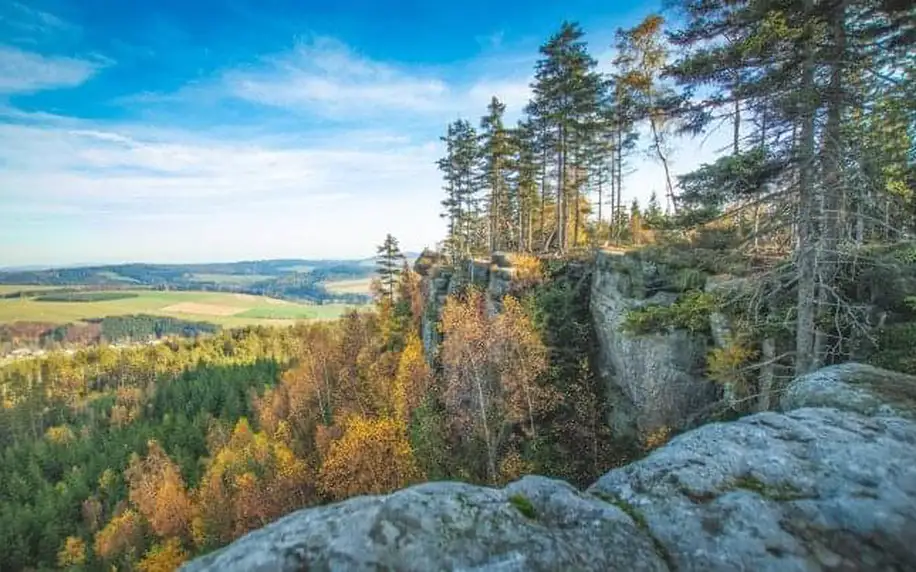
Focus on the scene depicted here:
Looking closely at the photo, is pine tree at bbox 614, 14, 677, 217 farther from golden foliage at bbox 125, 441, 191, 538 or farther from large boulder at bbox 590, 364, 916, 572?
golden foliage at bbox 125, 441, 191, 538

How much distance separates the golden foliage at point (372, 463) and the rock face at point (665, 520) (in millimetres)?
21215

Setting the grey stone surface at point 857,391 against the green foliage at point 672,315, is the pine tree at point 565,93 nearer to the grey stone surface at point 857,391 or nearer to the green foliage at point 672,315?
the green foliage at point 672,315

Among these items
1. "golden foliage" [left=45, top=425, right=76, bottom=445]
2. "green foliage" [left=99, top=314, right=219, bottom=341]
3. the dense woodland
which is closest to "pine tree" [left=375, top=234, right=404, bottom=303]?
the dense woodland

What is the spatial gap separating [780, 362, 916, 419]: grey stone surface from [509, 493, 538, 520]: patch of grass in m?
5.23

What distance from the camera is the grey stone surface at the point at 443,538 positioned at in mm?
3105

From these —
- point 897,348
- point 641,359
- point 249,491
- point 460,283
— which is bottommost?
point 249,491

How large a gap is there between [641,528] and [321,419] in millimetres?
42335

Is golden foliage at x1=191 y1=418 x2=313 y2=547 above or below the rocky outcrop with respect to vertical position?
below

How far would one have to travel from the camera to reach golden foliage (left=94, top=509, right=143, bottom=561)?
43.0 m

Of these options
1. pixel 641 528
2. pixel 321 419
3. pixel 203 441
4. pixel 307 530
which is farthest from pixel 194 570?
pixel 203 441

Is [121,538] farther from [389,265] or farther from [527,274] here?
[527,274]

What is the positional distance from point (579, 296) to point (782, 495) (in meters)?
20.8

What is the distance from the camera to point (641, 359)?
19406 millimetres

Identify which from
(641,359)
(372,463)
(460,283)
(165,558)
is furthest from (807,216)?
(165,558)
